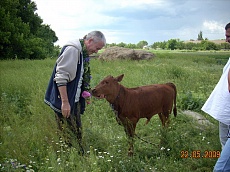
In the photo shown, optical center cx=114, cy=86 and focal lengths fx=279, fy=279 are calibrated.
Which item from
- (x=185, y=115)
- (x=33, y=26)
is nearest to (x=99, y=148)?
(x=185, y=115)

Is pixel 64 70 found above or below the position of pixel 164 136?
above

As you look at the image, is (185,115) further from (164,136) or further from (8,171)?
(8,171)

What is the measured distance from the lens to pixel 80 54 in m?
3.58

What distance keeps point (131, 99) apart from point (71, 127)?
1.12m

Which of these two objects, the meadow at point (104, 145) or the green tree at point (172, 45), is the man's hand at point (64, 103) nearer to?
the meadow at point (104, 145)

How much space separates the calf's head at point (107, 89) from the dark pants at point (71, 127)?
16.7 inches

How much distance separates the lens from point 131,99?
444cm

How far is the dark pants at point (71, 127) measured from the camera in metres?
3.67

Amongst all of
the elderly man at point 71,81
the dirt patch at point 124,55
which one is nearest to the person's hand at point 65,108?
the elderly man at point 71,81

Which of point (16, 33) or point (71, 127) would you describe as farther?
point (16, 33)

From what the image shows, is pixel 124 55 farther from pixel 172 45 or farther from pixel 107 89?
pixel 107 89

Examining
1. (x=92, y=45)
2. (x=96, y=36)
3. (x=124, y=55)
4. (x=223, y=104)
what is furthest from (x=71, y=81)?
(x=124, y=55)

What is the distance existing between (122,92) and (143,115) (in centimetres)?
57
